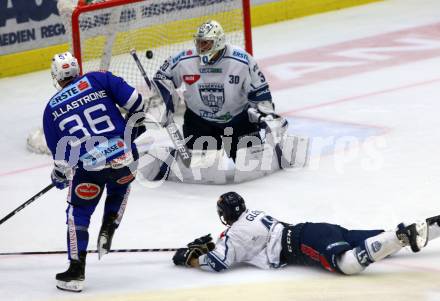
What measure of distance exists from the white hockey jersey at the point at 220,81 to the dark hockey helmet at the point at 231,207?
2.11 metres

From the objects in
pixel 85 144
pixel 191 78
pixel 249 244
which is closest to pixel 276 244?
pixel 249 244

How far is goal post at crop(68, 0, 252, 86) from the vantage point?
354 inches

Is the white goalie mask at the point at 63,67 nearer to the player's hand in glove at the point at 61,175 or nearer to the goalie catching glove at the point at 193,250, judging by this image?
the player's hand in glove at the point at 61,175

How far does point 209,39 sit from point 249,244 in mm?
2224

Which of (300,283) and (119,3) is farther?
(119,3)

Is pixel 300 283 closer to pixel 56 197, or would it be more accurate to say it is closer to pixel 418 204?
pixel 418 204

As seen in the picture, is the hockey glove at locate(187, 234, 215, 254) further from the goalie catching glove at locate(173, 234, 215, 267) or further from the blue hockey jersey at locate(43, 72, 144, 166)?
the blue hockey jersey at locate(43, 72, 144, 166)

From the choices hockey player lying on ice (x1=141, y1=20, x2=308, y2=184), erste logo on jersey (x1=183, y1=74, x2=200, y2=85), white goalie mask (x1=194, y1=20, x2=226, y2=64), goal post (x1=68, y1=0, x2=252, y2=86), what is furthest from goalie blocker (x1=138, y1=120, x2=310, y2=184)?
goal post (x1=68, y1=0, x2=252, y2=86)

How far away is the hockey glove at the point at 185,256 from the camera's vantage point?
6.06 meters

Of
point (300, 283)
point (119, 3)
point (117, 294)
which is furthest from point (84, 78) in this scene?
point (119, 3)

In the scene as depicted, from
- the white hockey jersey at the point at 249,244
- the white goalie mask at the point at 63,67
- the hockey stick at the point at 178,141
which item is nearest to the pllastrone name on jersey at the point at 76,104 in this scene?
the white goalie mask at the point at 63,67

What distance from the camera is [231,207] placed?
5891 millimetres

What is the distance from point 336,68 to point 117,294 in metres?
5.66

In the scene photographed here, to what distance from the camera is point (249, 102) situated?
8.07m
